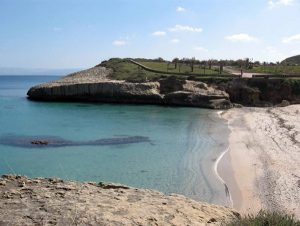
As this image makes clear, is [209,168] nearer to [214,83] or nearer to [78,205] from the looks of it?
[78,205]

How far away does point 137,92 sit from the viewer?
2179 inches

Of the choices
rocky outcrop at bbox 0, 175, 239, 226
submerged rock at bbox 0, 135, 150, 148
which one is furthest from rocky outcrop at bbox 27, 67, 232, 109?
rocky outcrop at bbox 0, 175, 239, 226

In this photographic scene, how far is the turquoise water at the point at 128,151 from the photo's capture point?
20.1 metres

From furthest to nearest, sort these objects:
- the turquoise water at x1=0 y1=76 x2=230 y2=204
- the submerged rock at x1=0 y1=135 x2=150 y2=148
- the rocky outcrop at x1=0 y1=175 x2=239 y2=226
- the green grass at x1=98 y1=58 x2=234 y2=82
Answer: the green grass at x1=98 y1=58 x2=234 y2=82, the submerged rock at x1=0 y1=135 x2=150 y2=148, the turquoise water at x1=0 y1=76 x2=230 y2=204, the rocky outcrop at x1=0 y1=175 x2=239 y2=226

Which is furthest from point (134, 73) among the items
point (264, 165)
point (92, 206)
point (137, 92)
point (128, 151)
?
point (92, 206)

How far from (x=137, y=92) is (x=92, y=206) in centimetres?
4444

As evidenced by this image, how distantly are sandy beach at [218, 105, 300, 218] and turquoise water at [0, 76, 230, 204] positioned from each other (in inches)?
39.5

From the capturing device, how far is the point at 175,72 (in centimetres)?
6175

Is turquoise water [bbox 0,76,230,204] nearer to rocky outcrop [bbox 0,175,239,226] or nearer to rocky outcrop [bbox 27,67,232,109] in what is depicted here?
rocky outcrop [bbox 0,175,239,226]

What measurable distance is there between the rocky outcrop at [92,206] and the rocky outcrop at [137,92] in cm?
3797

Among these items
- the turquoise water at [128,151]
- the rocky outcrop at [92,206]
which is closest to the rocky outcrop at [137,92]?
the turquoise water at [128,151]

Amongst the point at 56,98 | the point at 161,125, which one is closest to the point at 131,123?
the point at 161,125

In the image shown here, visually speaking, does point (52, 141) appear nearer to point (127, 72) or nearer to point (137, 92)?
point (137, 92)

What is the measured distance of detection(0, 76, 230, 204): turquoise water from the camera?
20062 millimetres
